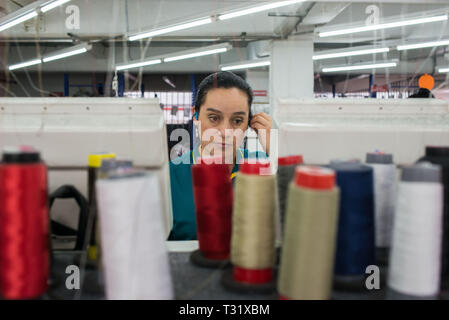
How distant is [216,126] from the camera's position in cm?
135

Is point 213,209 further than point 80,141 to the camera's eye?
No

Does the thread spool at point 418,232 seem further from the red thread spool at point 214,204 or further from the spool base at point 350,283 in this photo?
the red thread spool at point 214,204

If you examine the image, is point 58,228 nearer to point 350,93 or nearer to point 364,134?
point 364,134

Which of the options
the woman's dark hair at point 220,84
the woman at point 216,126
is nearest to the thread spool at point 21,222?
the woman at point 216,126

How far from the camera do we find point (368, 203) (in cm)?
56

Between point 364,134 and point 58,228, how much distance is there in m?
0.82

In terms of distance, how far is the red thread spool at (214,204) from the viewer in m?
0.65

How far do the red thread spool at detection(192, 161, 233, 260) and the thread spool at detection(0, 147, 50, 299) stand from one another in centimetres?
27

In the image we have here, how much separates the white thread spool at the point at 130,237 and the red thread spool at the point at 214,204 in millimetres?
152

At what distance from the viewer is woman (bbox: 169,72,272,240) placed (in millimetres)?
1348

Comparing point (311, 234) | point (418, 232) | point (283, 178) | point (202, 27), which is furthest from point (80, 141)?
point (202, 27)

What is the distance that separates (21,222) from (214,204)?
12.7 inches

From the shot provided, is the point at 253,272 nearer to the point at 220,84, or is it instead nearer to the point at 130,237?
the point at 130,237
